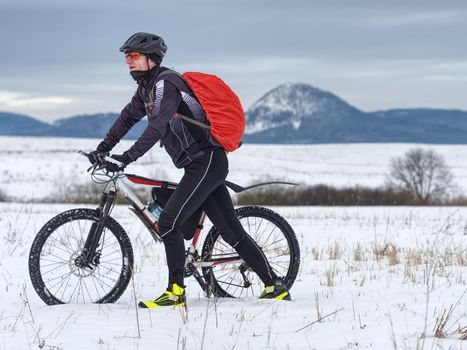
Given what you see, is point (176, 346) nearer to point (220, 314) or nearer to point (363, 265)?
point (220, 314)

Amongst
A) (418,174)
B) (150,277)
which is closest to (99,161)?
(150,277)

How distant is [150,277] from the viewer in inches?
302

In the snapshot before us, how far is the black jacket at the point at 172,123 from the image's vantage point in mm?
5328

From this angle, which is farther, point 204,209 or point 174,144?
point 204,209

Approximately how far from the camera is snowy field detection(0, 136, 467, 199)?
175 ft

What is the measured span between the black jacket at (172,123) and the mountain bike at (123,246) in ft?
1.30

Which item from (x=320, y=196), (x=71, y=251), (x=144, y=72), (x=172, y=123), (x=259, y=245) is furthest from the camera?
(x=320, y=196)

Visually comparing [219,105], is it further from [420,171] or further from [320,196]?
[420,171]

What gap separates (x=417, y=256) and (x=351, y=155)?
312 ft

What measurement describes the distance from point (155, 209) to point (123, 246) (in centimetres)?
43

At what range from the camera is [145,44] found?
5.52m

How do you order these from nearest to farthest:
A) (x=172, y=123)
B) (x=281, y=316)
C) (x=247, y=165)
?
(x=281, y=316)
(x=172, y=123)
(x=247, y=165)

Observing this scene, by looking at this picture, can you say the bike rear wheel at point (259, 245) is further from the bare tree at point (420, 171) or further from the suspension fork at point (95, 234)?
the bare tree at point (420, 171)

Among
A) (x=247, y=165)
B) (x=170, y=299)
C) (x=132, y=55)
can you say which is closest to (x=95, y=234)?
(x=170, y=299)
